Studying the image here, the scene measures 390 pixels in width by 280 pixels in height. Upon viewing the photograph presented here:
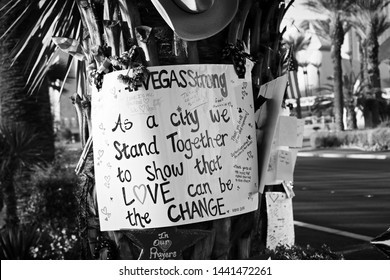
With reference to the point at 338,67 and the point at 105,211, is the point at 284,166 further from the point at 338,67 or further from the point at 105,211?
the point at 338,67

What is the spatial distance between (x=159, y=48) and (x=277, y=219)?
4.62ft

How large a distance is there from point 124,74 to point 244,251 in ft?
4.19

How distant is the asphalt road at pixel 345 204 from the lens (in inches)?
233

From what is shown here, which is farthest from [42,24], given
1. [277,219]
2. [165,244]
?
[277,219]

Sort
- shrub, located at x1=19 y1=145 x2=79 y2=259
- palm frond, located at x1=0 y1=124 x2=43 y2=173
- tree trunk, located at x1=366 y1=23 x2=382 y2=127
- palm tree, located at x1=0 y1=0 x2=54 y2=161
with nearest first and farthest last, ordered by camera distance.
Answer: shrub, located at x1=19 y1=145 x2=79 y2=259 → palm frond, located at x1=0 y1=124 x2=43 y2=173 → palm tree, located at x1=0 y1=0 x2=54 y2=161 → tree trunk, located at x1=366 y1=23 x2=382 y2=127

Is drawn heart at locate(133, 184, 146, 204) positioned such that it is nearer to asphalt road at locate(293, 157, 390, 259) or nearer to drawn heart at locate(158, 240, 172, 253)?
drawn heart at locate(158, 240, 172, 253)

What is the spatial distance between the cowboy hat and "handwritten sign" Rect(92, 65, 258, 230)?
19 centimetres

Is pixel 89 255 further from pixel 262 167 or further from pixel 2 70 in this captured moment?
pixel 2 70

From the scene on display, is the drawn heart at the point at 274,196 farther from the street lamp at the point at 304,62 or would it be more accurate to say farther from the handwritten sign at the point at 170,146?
the street lamp at the point at 304,62

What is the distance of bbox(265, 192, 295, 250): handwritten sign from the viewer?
383 cm

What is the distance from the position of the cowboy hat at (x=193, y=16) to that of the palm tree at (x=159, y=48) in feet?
0.29

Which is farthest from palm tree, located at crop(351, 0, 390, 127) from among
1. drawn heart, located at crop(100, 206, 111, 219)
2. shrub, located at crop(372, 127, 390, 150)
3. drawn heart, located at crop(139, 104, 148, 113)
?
drawn heart, located at crop(100, 206, 111, 219)
